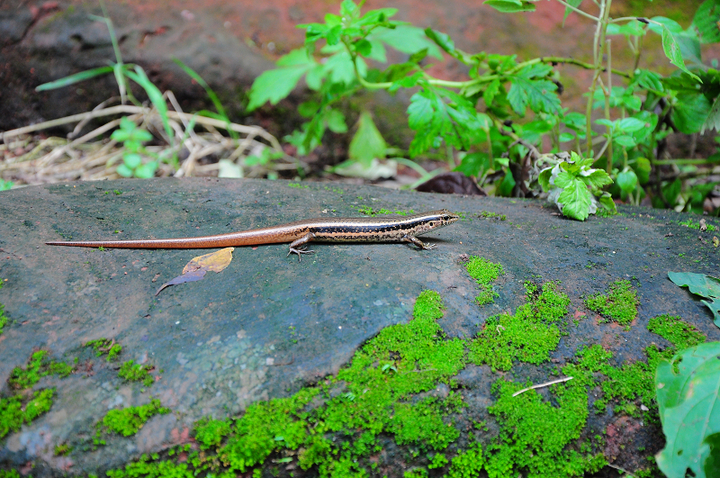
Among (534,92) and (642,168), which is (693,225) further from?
(534,92)

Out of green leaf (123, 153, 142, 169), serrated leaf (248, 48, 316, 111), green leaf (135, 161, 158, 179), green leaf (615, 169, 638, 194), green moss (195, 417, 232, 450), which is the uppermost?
serrated leaf (248, 48, 316, 111)

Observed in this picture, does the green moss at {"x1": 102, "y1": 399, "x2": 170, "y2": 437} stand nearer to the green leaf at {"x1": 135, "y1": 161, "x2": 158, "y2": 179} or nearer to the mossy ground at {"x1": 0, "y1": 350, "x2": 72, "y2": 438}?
the mossy ground at {"x1": 0, "y1": 350, "x2": 72, "y2": 438}

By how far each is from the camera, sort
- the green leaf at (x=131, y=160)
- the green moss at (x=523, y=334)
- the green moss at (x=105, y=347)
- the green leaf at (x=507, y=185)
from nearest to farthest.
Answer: the green moss at (x=105, y=347)
the green moss at (x=523, y=334)
the green leaf at (x=507, y=185)
the green leaf at (x=131, y=160)

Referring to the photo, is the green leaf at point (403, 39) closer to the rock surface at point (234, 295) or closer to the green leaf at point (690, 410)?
the rock surface at point (234, 295)

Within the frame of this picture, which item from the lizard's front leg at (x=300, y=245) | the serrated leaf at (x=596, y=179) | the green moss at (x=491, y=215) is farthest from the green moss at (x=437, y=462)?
the serrated leaf at (x=596, y=179)

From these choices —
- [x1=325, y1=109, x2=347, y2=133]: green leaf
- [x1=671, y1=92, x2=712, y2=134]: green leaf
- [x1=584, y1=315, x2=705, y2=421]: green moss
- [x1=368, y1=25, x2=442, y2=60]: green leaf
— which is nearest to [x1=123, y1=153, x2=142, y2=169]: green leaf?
[x1=325, y1=109, x2=347, y2=133]: green leaf

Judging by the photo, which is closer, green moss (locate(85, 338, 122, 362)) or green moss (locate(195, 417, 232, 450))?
green moss (locate(195, 417, 232, 450))
